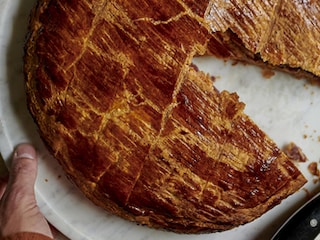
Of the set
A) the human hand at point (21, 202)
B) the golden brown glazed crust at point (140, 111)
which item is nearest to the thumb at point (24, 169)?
the human hand at point (21, 202)

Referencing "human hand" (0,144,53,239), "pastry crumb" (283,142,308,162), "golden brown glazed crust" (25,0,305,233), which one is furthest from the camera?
"pastry crumb" (283,142,308,162)

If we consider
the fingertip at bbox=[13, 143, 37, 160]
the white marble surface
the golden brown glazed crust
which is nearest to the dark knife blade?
the white marble surface

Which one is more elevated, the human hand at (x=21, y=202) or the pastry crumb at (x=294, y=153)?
the pastry crumb at (x=294, y=153)

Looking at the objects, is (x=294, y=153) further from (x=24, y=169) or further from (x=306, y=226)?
(x=24, y=169)

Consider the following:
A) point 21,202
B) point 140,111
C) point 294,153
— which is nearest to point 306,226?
point 294,153

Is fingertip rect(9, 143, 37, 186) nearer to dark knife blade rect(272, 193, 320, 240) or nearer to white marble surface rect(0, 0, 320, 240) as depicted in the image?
white marble surface rect(0, 0, 320, 240)

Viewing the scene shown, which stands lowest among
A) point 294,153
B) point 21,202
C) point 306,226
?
point 21,202

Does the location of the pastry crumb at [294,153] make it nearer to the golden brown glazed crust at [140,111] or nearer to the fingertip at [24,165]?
the golden brown glazed crust at [140,111]

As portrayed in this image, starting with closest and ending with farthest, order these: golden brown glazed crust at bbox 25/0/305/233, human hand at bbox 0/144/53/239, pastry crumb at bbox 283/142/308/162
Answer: golden brown glazed crust at bbox 25/0/305/233 → human hand at bbox 0/144/53/239 → pastry crumb at bbox 283/142/308/162
